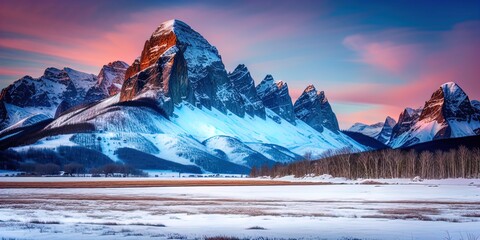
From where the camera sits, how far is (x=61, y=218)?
158 ft

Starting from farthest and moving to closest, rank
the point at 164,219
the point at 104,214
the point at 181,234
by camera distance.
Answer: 1. the point at 104,214
2. the point at 164,219
3. the point at 181,234

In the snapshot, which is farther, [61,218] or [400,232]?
[61,218]

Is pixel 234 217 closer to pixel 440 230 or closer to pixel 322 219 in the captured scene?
pixel 322 219

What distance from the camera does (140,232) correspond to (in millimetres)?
38031

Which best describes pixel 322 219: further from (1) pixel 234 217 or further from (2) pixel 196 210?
(2) pixel 196 210

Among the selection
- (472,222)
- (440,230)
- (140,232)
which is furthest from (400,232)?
(140,232)

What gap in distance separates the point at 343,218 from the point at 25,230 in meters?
26.6

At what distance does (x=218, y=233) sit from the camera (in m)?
38.0

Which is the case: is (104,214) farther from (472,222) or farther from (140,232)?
(472,222)

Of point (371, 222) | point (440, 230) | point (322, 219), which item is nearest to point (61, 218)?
point (322, 219)

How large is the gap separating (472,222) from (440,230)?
7139mm

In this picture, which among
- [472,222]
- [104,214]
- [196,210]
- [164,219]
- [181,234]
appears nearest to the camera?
[181,234]

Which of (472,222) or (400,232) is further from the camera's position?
(472,222)

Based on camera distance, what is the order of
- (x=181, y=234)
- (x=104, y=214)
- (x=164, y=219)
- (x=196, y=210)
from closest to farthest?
(x=181, y=234) → (x=164, y=219) → (x=104, y=214) → (x=196, y=210)
